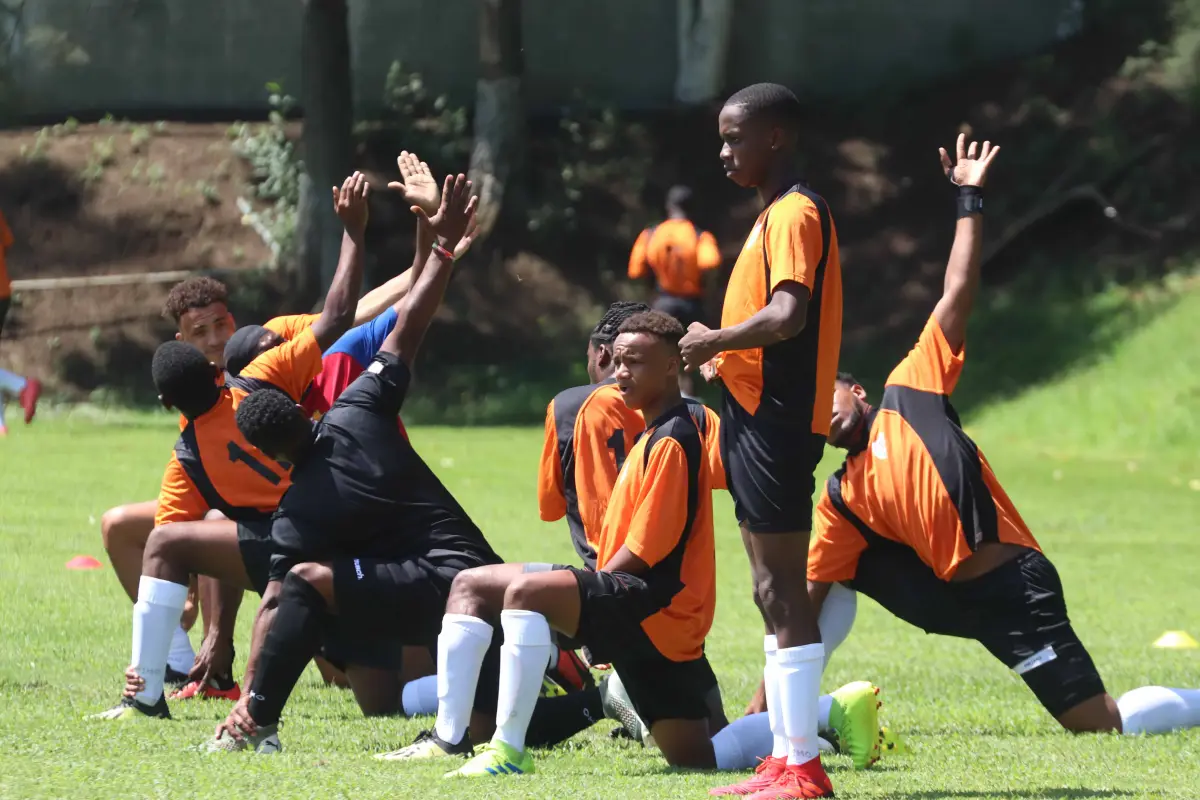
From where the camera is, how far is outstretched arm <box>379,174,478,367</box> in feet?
21.3

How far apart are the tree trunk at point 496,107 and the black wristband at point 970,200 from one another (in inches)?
667

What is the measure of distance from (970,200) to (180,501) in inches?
132

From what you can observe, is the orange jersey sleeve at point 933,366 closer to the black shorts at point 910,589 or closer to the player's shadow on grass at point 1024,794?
the black shorts at point 910,589

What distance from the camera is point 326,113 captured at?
2152cm

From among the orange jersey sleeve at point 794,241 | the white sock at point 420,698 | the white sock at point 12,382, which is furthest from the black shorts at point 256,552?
the white sock at point 12,382

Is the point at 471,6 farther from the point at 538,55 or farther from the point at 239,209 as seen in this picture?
the point at 239,209

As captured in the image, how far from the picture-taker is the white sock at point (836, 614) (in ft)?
23.4

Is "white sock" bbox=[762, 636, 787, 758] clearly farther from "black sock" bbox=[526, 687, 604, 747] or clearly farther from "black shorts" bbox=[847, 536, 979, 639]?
"black shorts" bbox=[847, 536, 979, 639]

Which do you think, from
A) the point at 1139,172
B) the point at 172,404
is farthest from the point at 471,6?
the point at 172,404

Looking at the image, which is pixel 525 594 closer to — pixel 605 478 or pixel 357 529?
pixel 357 529

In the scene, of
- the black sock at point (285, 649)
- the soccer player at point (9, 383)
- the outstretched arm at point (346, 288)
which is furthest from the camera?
the soccer player at point (9, 383)

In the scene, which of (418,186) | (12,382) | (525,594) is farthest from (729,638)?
(12,382)

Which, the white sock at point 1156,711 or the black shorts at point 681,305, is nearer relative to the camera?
the white sock at point 1156,711

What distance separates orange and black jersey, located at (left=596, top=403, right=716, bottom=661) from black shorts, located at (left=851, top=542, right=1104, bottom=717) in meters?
1.26
